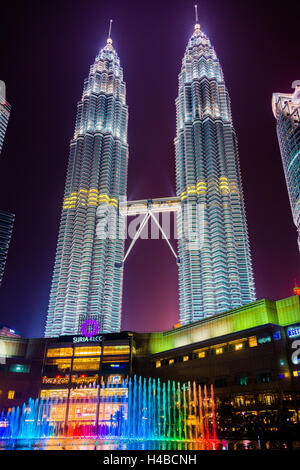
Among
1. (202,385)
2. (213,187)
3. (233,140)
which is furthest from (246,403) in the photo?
(233,140)

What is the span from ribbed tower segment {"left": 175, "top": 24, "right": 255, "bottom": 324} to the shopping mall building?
136 ft

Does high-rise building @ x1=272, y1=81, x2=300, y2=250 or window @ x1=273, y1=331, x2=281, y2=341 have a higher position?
high-rise building @ x1=272, y1=81, x2=300, y2=250

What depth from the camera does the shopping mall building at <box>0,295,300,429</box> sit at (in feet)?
231

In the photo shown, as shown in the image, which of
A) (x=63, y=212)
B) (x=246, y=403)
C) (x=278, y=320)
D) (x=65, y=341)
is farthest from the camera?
(x=63, y=212)

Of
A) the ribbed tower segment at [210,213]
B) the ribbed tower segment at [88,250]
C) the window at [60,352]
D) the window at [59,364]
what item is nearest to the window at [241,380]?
the window at [59,364]

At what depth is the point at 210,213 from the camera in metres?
165

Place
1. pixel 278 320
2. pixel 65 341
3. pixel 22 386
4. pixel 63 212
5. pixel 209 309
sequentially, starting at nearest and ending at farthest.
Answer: pixel 278 320 < pixel 22 386 < pixel 65 341 < pixel 209 309 < pixel 63 212

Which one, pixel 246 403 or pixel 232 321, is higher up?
pixel 232 321

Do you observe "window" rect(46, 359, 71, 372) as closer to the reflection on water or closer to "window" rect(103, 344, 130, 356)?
"window" rect(103, 344, 130, 356)

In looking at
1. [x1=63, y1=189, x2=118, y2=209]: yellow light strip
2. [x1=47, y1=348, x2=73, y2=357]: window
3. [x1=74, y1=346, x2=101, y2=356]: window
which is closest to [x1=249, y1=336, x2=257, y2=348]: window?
[x1=74, y1=346, x2=101, y2=356]: window

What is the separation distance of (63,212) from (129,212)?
3490 cm

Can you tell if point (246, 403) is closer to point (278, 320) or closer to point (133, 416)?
point (278, 320)

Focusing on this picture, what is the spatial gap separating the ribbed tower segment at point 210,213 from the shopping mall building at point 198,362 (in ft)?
136
